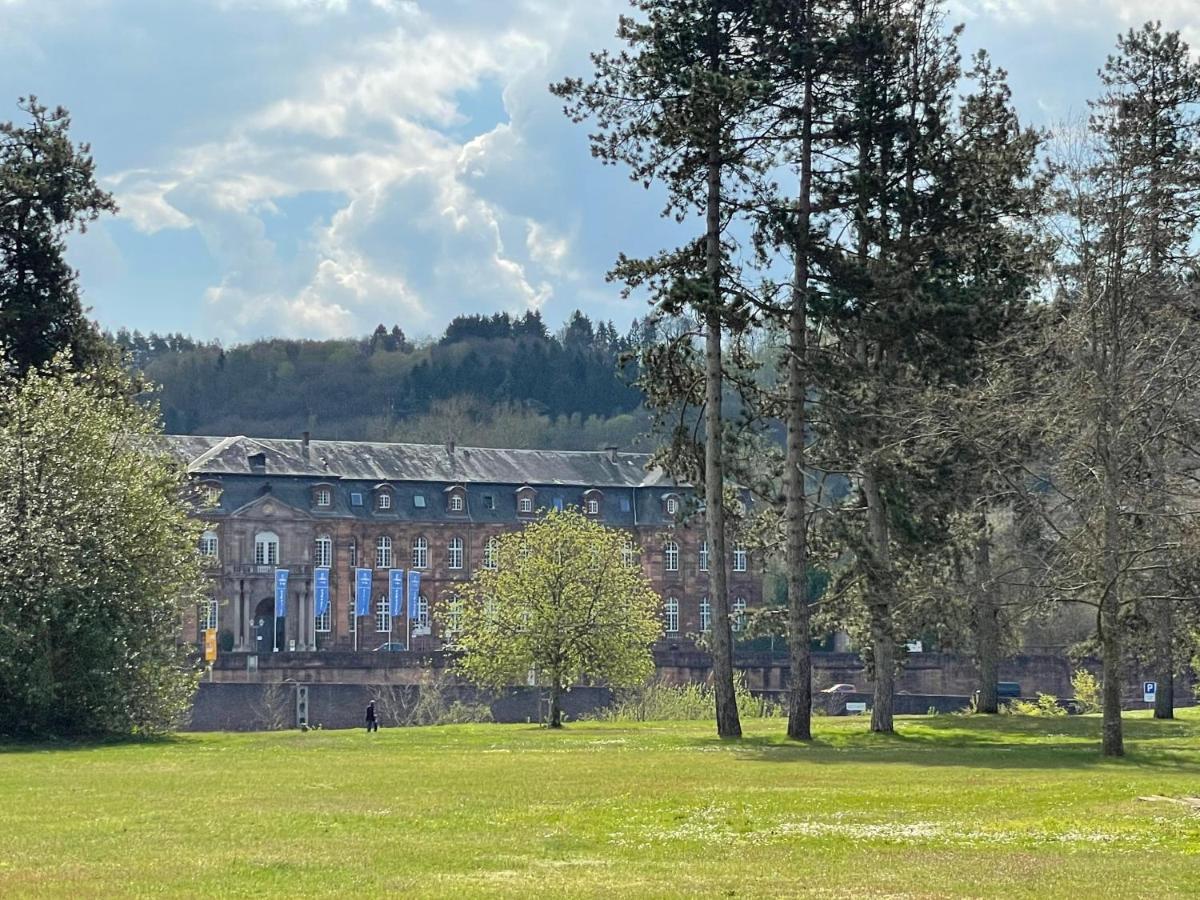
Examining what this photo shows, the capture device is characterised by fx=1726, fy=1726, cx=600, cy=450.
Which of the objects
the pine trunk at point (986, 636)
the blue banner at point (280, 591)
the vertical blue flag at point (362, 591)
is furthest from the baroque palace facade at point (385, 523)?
the pine trunk at point (986, 636)

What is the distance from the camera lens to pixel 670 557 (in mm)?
119125

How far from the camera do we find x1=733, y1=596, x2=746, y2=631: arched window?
1730 inches

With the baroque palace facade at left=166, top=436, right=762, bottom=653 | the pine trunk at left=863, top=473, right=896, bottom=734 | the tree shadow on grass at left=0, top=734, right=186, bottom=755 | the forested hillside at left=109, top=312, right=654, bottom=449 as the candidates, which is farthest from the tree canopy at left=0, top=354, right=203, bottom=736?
the forested hillside at left=109, top=312, right=654, bottom=449

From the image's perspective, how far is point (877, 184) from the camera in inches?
1298

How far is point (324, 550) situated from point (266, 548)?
4.52m

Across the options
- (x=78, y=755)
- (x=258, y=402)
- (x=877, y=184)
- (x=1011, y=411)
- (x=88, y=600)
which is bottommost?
(x=78, y=755)

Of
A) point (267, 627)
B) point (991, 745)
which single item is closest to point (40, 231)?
point (991, 745)

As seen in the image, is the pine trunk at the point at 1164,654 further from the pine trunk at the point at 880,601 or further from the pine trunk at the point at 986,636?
the pine trunk at the point at 880,601

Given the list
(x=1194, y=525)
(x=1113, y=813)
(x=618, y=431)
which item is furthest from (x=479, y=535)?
(x=1113, y=813)

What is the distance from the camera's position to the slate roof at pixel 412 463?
360 feet

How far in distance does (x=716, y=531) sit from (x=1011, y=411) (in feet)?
25.3

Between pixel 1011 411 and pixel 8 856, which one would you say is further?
pixel 1011 411

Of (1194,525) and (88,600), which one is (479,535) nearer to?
(88,600)

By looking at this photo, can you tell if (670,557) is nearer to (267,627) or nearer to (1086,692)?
(267,627)
